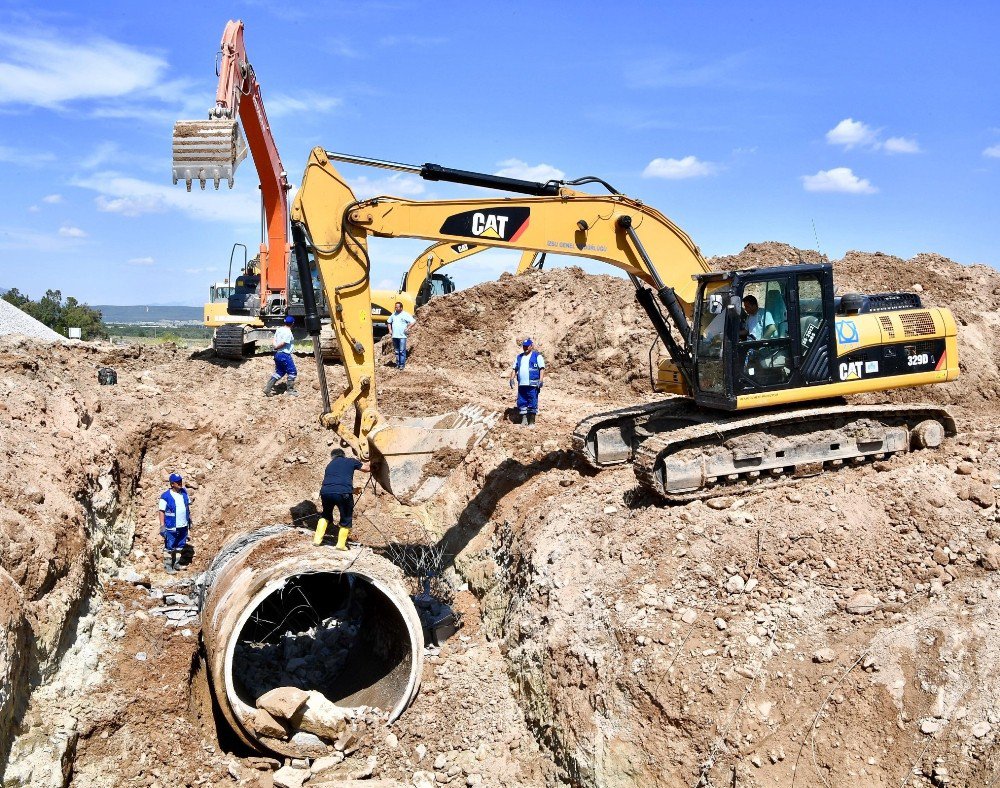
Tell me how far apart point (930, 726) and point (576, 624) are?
114 inches

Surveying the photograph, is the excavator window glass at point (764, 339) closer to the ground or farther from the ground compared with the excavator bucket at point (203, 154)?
closer to the ground

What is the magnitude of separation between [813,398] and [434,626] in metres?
4.82

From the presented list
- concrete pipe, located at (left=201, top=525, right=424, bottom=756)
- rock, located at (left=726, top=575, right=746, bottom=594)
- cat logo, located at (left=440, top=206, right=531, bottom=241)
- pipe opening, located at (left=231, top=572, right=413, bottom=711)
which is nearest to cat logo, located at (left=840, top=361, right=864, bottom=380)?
rock, located at (left=726, top=575, right=746, bottom=594)

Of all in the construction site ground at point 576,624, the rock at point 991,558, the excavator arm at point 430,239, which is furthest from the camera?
the excavator arm at point 430,239

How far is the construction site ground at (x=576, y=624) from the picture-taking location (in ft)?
20.1

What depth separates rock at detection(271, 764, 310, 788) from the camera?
7.56m

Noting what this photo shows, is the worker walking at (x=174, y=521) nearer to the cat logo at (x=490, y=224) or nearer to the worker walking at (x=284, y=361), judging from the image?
the worker walking at (x=284, y=361)

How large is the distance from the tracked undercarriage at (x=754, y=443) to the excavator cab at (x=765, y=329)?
14.7 inches

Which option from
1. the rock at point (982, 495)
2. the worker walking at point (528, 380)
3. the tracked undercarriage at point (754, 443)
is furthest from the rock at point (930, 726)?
the worker walking at point (528, 380)

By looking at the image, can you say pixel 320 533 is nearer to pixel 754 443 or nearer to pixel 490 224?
pixel 490 224

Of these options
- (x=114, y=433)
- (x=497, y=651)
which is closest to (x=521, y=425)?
(x=497, y=651)

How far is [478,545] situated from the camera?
10.5m

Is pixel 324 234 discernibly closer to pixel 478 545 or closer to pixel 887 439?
pixel 478 545

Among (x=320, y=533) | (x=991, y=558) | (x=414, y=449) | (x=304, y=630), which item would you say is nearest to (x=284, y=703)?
(x=320, y=533)
